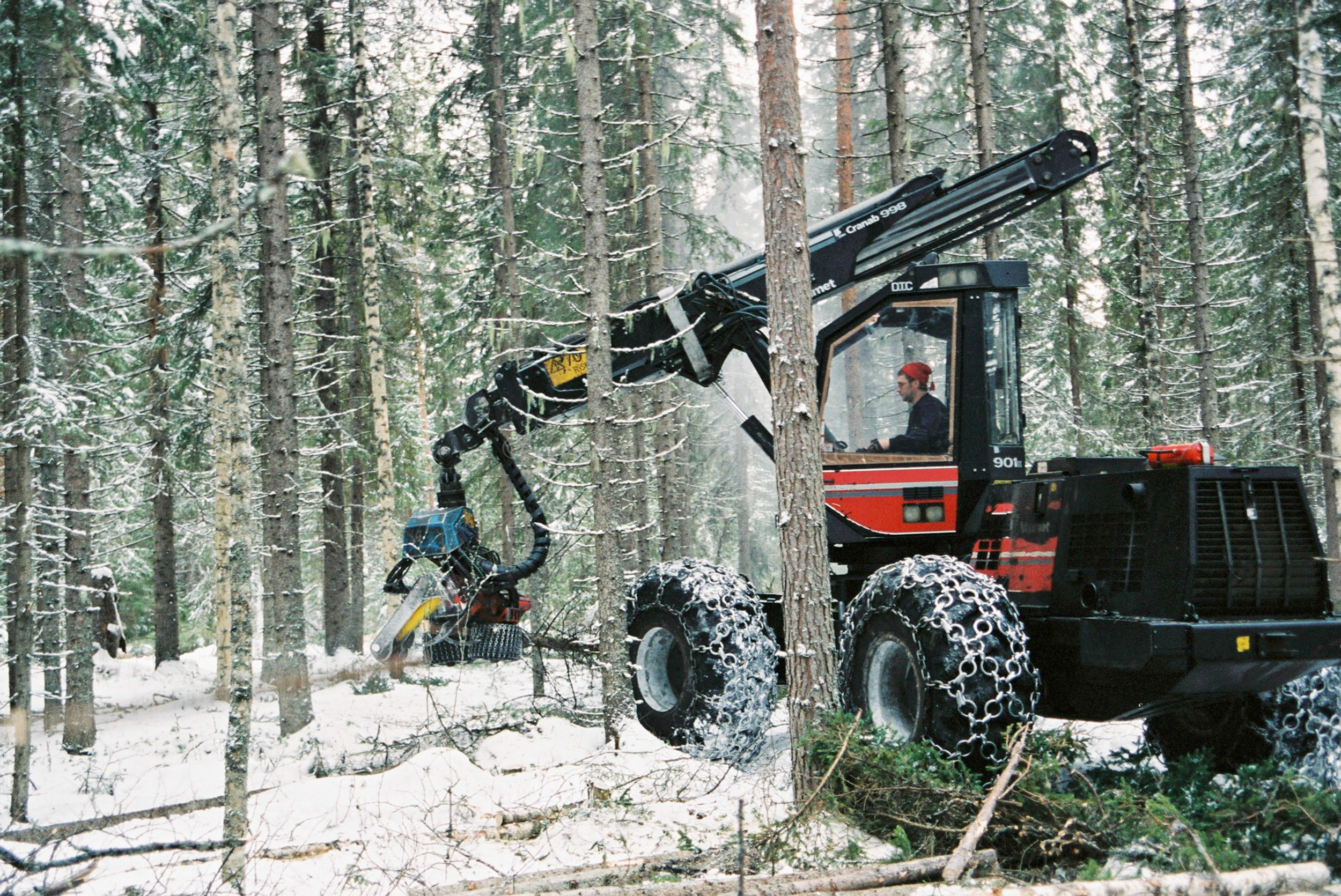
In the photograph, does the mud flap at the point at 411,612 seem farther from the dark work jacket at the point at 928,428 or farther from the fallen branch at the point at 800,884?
the fallen branch at the point at 800,884

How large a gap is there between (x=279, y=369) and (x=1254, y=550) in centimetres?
1000

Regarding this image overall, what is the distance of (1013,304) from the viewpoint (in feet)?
26.3

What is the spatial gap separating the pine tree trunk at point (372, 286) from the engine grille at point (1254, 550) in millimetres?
12414

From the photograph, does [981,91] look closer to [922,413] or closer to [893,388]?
[893,388]

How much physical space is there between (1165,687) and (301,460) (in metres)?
20.0

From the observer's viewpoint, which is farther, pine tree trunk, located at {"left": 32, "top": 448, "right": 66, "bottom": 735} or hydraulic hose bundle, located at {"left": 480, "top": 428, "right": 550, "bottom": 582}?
pine tree trunk, located at {"left": 32, "top": 448, "right": 66, "bottom": 735}

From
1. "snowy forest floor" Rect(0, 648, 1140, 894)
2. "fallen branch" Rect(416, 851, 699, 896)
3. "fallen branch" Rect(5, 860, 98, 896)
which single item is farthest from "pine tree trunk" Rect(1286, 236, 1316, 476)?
"fallen branch" Rect(5, 860, 98, 896)

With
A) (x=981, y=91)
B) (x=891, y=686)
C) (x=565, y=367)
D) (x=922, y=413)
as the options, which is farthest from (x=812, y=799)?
(x=981, y=91)

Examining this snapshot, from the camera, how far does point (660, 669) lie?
924cm

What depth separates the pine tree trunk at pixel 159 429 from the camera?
16.0 metres

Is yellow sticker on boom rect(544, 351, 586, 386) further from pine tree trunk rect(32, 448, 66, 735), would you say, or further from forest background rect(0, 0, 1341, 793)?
pine tree trunk rect(32, 448, 66, 735)

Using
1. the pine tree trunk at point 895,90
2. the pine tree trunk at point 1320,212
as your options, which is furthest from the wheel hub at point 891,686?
the pine tree trunk at point 895,90

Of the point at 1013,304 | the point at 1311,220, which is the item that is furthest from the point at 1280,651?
the point at 1311,220

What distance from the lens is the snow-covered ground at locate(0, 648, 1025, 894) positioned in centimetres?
614
